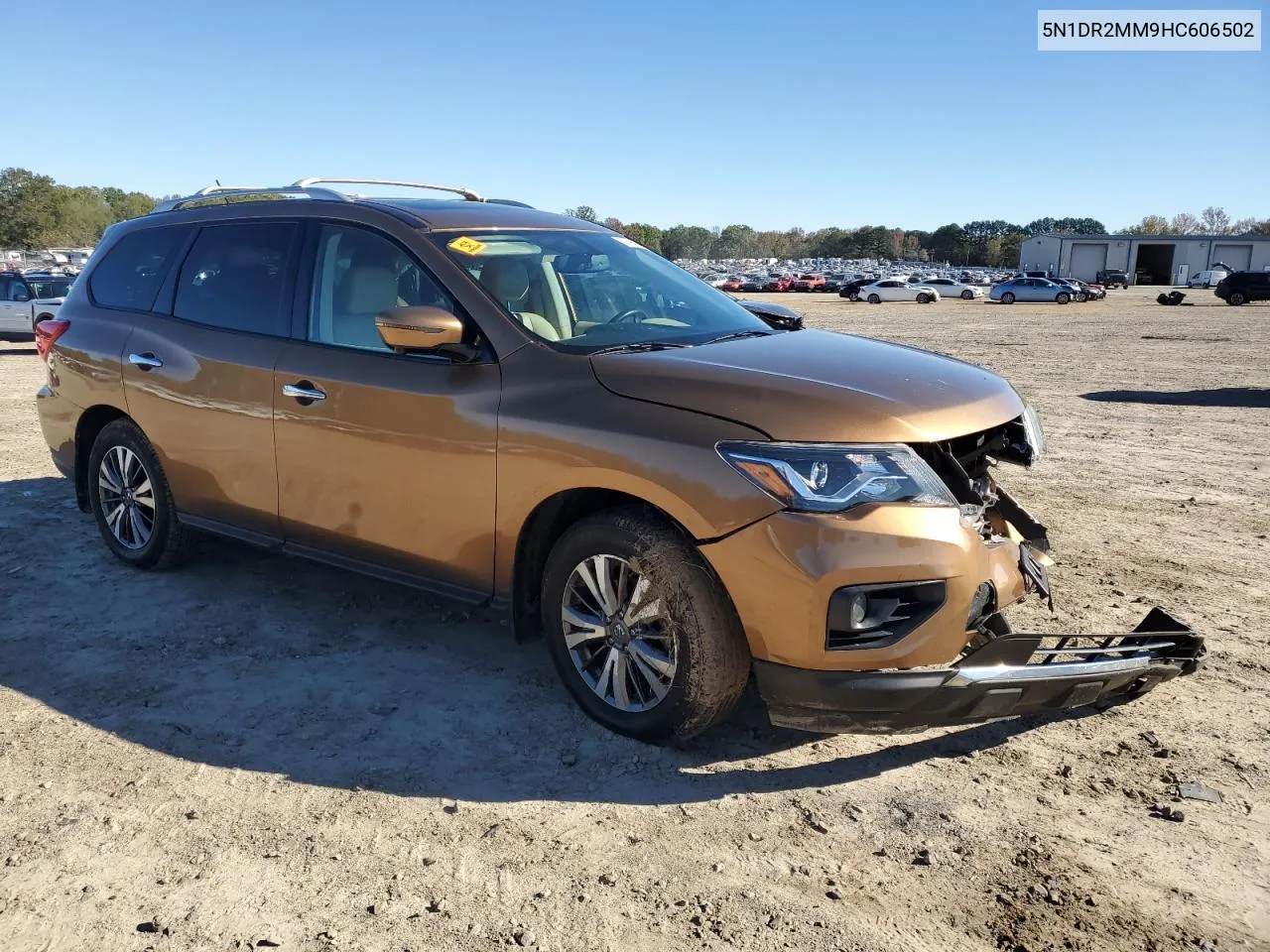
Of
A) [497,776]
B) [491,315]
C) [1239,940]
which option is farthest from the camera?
[491,315]

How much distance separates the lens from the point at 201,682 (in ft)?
13.8

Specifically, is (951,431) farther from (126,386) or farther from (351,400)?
(126,386)

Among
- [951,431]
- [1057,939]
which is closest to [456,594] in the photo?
[951,431]

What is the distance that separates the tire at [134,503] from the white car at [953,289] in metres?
58.0

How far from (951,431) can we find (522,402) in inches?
60.2

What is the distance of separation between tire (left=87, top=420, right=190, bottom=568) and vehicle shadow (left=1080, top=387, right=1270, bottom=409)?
10988 mm

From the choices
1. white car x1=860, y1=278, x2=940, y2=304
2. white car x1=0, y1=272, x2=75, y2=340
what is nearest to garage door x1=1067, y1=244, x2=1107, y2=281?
white car x1=860, y1=278, x2=940, y2=304

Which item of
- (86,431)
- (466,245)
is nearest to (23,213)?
(86,431)

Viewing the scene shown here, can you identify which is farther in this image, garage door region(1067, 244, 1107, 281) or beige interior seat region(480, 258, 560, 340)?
garage door region(1067, 244, 1107, 281)

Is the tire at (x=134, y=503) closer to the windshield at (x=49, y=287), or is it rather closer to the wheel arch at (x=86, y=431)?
the wheel arch at (x=86, y=431)

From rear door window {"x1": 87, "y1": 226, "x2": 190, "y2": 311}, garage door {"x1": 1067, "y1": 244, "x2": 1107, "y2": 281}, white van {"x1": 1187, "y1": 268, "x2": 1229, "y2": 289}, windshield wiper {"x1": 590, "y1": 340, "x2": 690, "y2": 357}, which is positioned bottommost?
windshield wiper {"x1": 590, "y1": 340, "x2": 690, "y2": 357}

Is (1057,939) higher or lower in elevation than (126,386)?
lower

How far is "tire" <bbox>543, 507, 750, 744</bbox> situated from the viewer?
3.36 meters

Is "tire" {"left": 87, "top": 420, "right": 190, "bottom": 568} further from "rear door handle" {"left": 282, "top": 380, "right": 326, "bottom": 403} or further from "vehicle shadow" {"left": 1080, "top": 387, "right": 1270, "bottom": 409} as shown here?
"vehicle shadow" {"left": 1080, "top": 387, "right": 1270, "bottom": 409}
